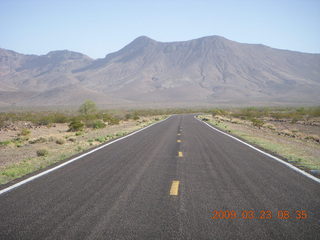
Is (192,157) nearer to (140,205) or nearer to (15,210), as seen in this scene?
(140,205)

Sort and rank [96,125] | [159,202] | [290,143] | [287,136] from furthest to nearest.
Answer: [96,125], [287,136], [290,143], [159,202]

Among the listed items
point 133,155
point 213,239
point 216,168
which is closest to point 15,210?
point 213,239

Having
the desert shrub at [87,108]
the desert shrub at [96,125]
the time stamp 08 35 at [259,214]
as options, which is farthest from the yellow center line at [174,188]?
the desert shrub at [87,108]

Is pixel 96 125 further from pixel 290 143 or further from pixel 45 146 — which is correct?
pixel 290 143

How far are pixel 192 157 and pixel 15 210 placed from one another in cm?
675

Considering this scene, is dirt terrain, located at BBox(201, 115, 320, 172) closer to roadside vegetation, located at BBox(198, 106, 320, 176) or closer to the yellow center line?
roadside vegetation, located at BBox(198, 106, 320, 176)

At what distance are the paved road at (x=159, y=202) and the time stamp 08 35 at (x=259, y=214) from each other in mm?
34

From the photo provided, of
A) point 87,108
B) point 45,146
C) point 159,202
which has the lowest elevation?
point 45,146

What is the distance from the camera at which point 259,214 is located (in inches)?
202

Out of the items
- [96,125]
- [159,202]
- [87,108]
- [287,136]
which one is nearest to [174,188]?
[159,202]

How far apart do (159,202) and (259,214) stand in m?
1.73

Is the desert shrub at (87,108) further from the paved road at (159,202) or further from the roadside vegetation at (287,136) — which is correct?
the paved road at (159,202)

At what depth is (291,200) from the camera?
5.94 meters

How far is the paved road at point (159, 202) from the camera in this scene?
4.44 metres
